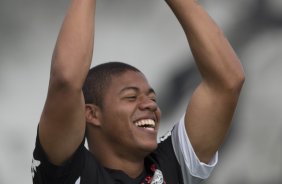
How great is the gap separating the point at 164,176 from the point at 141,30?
1.02m

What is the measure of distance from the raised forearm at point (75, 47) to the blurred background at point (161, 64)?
1069mm

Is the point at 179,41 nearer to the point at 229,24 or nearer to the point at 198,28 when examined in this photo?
the point at 229,24

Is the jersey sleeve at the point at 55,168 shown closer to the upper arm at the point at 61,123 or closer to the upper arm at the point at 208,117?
the upper arm at the point at 61,123

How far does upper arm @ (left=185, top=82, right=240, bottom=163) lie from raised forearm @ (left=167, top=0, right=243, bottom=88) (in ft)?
0.12

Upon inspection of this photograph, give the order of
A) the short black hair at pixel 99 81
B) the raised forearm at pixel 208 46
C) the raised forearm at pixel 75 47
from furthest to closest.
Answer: the short black hair at pixel 99 81 → the raised forearm at pixel 208 46 → the raised forearm at pixel 75 47

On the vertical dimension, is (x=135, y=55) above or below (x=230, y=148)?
above

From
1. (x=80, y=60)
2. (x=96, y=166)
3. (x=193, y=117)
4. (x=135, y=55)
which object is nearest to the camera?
(x=80, y=60)

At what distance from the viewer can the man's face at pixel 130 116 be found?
2.25 m

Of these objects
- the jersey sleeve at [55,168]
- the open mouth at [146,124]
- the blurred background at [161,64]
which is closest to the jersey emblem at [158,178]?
the open mouth at [146,124]

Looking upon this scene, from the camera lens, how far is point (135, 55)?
314 cm

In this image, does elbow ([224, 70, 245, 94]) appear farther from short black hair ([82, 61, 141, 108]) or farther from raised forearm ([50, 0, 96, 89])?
raised forearm ([50, 0, 96, 89])

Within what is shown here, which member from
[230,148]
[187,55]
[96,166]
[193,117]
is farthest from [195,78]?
[96,166]

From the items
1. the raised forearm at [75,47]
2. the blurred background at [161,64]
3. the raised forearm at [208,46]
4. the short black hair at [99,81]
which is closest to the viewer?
the raised forearm at [75,47]

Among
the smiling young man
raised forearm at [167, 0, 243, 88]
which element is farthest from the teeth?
raised forearm at [167, 0, 243, 88]
